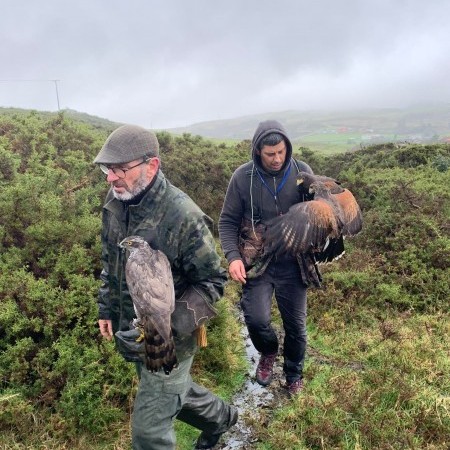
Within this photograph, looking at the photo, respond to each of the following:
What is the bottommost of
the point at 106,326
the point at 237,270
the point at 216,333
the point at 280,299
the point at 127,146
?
the point at 216,333

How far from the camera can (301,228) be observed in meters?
4.39

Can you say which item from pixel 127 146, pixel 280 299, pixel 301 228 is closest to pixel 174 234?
pixel 127 146

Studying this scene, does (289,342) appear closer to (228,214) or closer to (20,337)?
(228,214)

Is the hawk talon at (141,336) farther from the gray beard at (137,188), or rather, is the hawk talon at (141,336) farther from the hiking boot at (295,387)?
the hiking boot at (295,387)

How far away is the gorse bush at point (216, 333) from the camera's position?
13.9 ft

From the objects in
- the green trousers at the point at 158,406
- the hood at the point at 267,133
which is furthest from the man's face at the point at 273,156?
the green trousers at the point at 158,406

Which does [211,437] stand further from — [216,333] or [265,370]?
[216,333]

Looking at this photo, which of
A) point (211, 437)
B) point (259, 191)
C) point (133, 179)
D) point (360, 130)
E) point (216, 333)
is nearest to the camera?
point (133, 179)

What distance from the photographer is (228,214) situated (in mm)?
4844

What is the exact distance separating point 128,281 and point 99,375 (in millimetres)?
1906

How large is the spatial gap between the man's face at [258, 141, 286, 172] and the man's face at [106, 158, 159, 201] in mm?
1516

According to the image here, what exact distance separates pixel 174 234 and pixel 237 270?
1.49 m

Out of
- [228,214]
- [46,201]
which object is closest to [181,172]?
[46,201]

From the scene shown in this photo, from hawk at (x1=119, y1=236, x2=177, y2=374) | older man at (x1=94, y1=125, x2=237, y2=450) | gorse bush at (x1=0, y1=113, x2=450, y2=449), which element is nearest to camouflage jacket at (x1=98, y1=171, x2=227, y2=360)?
older man at (x1=94, y1=125, x2=237, y2=450)
